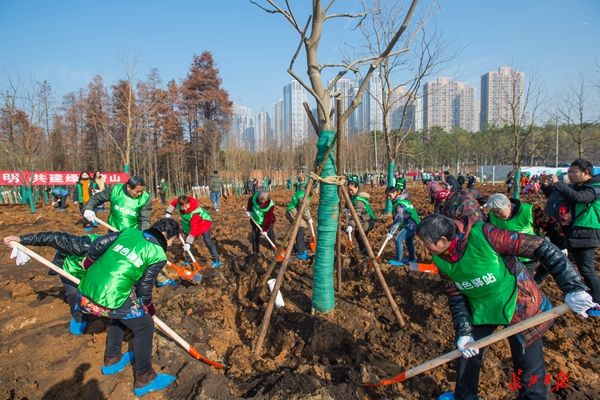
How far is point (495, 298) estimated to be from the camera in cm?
258

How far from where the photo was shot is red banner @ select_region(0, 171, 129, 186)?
16980 mm

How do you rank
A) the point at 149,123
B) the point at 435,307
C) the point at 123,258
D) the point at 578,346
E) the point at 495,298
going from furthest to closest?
the point at 149,123 < the point at 435,307 < the point at 578,346 < the point at 123,258 < the point at 495,298

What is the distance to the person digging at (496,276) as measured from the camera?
243 cm

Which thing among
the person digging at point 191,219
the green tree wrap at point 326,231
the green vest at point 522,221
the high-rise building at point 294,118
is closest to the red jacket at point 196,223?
the person digging at point 191,219

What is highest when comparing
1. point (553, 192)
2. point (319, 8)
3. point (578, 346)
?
point (319, 8)

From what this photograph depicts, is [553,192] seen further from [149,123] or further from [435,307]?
[149,123]

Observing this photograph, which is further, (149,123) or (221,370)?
(149,123)

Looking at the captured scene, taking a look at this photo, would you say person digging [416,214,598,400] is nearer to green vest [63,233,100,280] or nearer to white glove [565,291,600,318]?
white glove [565,291,600,318]

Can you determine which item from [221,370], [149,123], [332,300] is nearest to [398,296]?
[332,300]

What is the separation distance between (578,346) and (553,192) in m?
1.79

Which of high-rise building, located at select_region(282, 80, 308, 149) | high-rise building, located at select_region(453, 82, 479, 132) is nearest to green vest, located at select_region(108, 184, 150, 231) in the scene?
high-rise building, located at select_region(282, 80, 308, 149)

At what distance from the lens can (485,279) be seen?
252 cm

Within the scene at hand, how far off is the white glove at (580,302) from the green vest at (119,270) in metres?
3.04

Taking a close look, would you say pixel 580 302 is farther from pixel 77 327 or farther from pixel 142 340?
pixel 77 327
